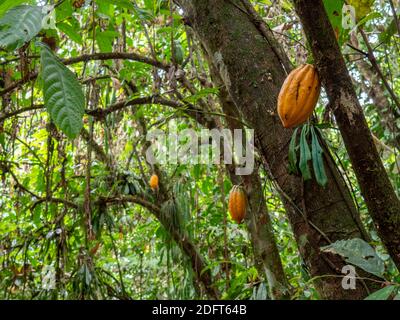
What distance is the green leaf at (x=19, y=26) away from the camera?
0.55m

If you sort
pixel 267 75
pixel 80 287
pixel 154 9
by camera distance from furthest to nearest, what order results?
pixel 80 287 < pixel 154 9 < pixel 267 75

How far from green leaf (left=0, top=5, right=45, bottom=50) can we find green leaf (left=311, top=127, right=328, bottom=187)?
58 centimetres

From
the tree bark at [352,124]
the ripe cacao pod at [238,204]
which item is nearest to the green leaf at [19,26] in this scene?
the tree bark at [352,124]

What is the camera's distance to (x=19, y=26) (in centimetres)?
56

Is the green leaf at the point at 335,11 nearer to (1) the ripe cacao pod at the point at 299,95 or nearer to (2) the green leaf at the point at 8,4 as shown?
(1) the ripe cacao pod at the point at 299,95

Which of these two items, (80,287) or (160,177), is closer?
(80,287)

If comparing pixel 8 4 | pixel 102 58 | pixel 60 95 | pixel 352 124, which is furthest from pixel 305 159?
pixel 102 58

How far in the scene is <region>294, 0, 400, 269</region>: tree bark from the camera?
22.5 inches

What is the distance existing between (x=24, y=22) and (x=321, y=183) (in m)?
0.60

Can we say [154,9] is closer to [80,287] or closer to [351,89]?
[351,89]

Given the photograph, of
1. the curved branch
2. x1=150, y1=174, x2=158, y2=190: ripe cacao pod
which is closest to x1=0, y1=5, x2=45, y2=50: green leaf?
the curved branch
